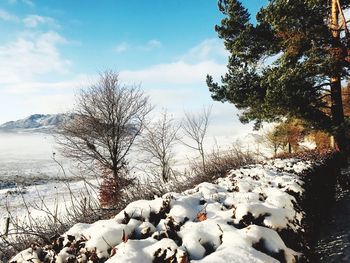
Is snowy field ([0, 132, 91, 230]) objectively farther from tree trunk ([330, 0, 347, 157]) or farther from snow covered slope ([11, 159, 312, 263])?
tree trunk ([330, 0, 347, 157])

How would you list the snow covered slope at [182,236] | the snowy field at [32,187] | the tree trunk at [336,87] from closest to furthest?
the snow covered slope at [182,236] → the snowy field at [32,187] → the tree trunk at [336,87]

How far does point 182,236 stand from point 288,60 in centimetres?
1204

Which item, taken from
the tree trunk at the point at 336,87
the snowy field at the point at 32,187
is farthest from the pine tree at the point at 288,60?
the snowy field at the point at 32,187

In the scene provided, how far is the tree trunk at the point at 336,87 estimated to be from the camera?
39.1ft

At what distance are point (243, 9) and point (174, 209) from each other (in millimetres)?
13138

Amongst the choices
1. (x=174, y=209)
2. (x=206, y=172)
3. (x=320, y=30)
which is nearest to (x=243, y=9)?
(x=320, y=30)

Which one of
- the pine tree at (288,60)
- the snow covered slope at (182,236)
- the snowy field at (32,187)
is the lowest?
the snowy field at (32,187)

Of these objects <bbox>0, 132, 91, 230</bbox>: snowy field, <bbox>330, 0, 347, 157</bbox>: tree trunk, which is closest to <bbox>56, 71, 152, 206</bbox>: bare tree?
<bbox>0, 132, 91, 230</bbox>: snowy field

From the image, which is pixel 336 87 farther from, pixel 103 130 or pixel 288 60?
pixel 103 130

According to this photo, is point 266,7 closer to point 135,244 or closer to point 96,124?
point 96,124

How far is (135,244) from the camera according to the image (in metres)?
2.07

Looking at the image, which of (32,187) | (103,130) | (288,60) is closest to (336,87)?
(288,60)

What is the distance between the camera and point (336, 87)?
14.0 meters

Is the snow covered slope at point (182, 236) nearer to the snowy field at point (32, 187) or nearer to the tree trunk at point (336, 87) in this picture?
the snowy field at point (32, 187)
